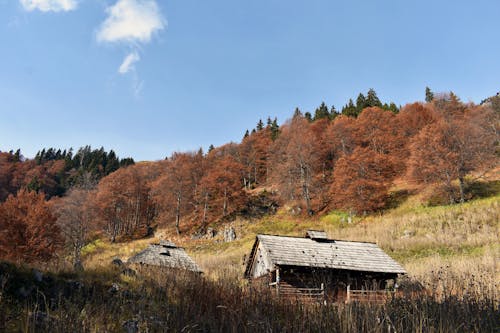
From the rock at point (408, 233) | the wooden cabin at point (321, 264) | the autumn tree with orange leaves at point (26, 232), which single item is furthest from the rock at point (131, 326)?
the rock at point (408, 233)

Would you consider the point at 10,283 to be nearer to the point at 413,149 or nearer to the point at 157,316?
the point at 157,316

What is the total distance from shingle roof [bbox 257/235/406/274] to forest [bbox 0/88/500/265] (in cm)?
2109

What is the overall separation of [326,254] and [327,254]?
0.21 ft

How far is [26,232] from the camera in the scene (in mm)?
30797

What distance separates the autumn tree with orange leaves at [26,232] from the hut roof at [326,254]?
60.6 feet

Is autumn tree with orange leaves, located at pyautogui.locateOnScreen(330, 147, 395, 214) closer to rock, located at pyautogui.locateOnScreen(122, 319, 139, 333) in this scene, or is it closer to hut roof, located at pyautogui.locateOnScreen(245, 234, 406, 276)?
hut roof, located at pyautogui.locateOnScreen(245, 234, 406, 276)

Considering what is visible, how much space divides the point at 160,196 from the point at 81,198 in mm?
13598

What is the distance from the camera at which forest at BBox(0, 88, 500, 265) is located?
134 ft

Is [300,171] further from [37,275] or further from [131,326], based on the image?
[131,326]

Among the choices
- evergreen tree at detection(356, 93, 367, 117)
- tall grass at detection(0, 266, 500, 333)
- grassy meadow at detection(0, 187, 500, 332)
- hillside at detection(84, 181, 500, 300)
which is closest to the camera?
tall grass at detection(0, 266, 500, 333)

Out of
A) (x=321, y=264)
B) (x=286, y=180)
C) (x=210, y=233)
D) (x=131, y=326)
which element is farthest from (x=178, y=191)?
(x=131, y=326)

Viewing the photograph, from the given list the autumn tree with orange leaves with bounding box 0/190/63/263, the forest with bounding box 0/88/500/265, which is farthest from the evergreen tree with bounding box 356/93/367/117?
the autumn tree with orange leaves with bounding box 0/190/63/263

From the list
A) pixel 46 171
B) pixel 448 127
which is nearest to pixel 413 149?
pixel 448 127

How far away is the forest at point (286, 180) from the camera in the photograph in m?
40.7
